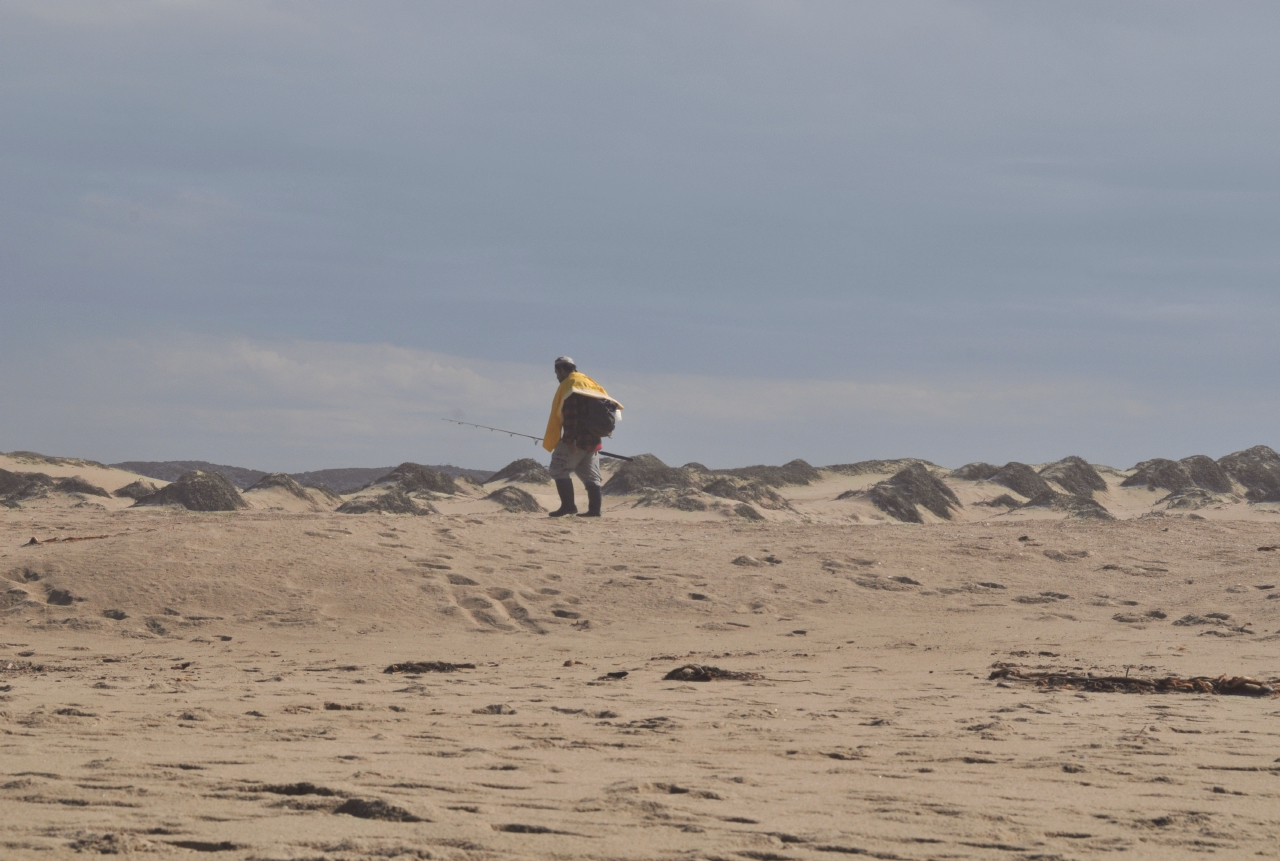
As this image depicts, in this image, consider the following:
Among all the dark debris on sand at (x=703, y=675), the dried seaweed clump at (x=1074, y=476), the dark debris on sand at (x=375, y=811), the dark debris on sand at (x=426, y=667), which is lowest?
the dark debris on sand at (x=426, y=667)

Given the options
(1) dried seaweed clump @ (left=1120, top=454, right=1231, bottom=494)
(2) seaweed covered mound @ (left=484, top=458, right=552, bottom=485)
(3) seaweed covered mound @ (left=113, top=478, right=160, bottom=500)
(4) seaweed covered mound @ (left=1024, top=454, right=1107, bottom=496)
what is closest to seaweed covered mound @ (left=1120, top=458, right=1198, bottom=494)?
(1) dried seaweed clump @ (left=1120, top=454, right=1231, bottom=494)

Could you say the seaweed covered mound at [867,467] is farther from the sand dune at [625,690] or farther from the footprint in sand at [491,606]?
the footprint in sand at [491,606]

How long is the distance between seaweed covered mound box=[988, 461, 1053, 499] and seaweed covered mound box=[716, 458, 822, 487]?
4315mm

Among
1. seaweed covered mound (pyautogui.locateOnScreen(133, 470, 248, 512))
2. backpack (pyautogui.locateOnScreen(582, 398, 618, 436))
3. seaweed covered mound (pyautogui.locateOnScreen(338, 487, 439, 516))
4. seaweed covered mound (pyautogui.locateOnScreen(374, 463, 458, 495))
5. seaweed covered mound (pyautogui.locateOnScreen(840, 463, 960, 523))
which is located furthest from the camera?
seaweed covered mound (pyautogui.locateOnScreen(374, 463, 458, 495))

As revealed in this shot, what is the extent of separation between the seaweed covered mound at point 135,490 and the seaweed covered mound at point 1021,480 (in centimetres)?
1862

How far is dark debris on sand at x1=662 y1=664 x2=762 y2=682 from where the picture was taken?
20.2ft

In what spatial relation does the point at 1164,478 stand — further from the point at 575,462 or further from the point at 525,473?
the point at 575,462

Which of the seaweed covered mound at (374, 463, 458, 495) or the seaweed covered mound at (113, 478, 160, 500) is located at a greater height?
the seaweed covered mound at (374, 463, 458, 495)

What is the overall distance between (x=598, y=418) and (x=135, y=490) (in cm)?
1360

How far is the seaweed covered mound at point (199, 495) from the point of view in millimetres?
18562

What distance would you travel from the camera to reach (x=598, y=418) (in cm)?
1249

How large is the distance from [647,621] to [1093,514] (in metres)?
11.6

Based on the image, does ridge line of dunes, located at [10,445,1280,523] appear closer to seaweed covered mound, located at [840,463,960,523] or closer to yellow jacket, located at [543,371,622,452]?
seaweed covered mound, located at [840,463,960,523]

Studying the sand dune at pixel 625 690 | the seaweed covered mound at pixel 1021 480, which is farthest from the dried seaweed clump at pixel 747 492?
the sand dune at pixel 625 690
